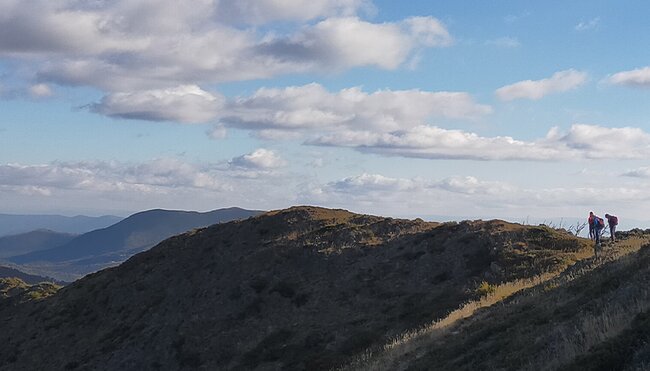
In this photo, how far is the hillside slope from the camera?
36062mm

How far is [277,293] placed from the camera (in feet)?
145

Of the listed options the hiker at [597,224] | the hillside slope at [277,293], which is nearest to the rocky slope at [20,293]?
the hillside slope at [277,293]

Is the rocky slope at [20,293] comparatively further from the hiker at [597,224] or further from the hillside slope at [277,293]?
the hiker at [597,224]

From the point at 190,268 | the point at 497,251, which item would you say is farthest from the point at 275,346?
the point at 190,268

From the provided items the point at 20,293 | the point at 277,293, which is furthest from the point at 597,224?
the point at 20,293

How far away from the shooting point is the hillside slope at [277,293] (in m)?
36.1

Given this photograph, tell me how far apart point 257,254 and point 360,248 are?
951 cm

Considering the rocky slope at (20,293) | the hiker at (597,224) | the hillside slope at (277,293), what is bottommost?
the rocky slope at (20,293)

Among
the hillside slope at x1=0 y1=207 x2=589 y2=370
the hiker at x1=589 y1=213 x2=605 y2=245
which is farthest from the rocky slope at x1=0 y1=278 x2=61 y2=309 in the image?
the hiker at x1=589 y1=213 x2=605 y2=245

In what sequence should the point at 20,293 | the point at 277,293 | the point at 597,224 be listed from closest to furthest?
1. the point at 597,224
2. the point at 277,293
3. the point at 20,293

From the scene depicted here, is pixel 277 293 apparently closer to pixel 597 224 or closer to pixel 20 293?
pixel 597 224

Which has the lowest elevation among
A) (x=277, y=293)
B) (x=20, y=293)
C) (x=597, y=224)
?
(x=20, y=293)

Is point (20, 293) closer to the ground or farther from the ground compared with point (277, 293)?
closer to the ground

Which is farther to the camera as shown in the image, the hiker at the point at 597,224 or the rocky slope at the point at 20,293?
the rocky slope at the point at 20,293
